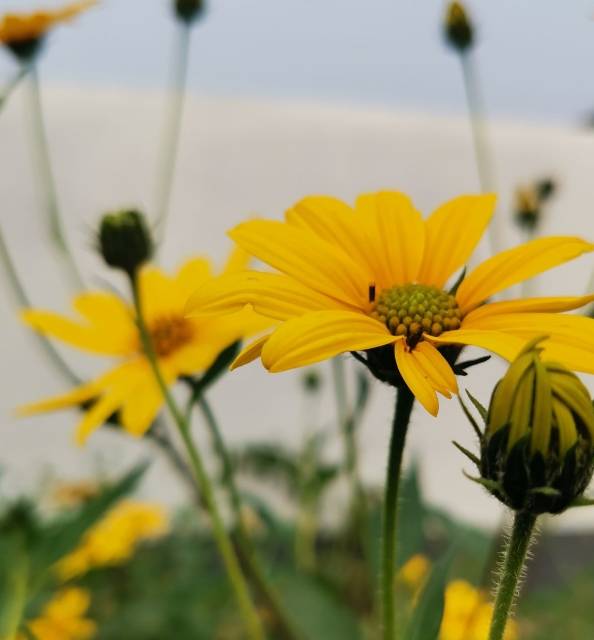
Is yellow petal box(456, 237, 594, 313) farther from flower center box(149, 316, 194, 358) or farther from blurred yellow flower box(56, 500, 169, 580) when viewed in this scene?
blurred yellow flower box(56, 500, 169, 580)

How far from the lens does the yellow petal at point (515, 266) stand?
354mm

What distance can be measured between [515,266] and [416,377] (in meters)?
0.10

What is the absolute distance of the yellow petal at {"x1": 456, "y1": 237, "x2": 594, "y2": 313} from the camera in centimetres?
35

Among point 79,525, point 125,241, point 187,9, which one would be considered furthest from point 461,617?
point 187,9

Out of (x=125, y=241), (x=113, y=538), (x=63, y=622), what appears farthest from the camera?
(x=113, y=538)

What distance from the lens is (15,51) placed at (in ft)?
2.84

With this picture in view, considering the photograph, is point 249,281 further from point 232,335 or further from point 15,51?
point 15,51

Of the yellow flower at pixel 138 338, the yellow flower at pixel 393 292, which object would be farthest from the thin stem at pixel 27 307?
the yellow flower at pixel 393 292

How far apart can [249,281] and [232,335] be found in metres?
0.17

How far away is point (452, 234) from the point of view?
0.40 meters

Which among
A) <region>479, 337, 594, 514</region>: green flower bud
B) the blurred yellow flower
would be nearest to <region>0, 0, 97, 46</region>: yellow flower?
the blurred yellow flower

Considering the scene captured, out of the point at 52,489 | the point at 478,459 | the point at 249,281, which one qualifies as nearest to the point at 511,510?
the point at 478,459

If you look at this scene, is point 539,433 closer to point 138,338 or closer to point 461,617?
point 138,338

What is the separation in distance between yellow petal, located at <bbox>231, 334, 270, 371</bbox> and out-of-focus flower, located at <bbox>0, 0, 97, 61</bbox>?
0.63 meters
